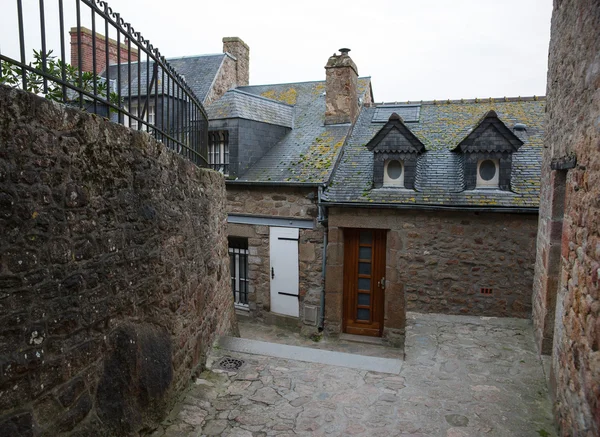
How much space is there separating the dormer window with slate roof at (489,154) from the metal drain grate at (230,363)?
5.67m

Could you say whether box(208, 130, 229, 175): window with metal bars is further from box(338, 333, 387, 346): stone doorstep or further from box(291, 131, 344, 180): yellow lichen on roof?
box(338, 333, 387, 346): stone doorstep

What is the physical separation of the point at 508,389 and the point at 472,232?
4061 millimetres

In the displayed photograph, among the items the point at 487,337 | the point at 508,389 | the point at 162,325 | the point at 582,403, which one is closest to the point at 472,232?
the point at 487,337

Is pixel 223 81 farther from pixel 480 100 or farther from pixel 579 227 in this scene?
pixel 579 227

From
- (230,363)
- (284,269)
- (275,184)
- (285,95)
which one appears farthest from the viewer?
(285,95)

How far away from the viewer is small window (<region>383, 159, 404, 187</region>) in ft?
29.2

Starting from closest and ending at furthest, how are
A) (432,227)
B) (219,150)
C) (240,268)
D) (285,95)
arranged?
(432,227), (240,268), (219,150), (285,95)

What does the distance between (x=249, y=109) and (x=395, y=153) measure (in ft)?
12.9

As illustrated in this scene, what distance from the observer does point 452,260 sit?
8.10m

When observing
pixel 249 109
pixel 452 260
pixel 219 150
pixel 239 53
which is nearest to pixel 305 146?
pixel 249 109

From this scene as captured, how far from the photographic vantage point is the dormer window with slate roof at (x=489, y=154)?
8.24 m

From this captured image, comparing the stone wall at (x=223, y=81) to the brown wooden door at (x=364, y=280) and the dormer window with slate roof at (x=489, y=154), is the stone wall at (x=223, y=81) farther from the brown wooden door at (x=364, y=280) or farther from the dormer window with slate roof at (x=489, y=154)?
the dormer window with slate roof at (x=489, y=154)

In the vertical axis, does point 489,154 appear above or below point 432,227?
above

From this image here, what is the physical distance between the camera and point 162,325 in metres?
3.57
